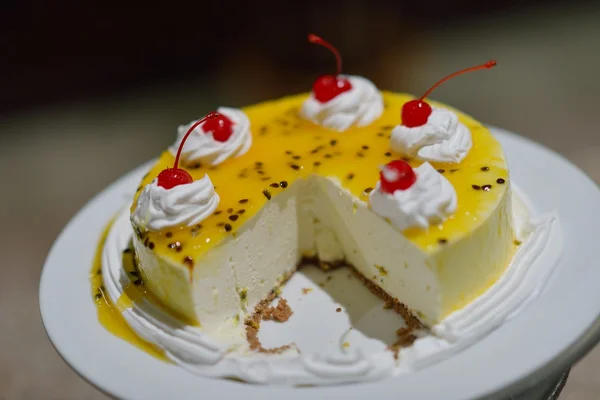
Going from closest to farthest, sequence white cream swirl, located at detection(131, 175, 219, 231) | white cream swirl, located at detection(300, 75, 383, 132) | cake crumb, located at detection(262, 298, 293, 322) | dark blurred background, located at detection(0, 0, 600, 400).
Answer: white cream swirl, located at detection(131, 175, 219, 231)
cake crumb, located at detection(262, 298, 293, 322)
white cream swirl, located at detection(300, 75, 383, 132)
dark blurred background, located at detection(0, 0, 600, 400)

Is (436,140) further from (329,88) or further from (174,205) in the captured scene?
(174,205)

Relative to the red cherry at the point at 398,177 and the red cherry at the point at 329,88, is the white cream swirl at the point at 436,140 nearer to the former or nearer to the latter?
the red cherry at the point at 398,177

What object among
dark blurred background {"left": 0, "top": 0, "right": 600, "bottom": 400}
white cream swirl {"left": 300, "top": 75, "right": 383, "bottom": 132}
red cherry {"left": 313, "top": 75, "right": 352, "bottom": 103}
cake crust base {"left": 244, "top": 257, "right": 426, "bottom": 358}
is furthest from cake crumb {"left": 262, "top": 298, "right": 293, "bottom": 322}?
dark blurred background {"left": 0, "top": 0, "right": 600, "bottom": 400}

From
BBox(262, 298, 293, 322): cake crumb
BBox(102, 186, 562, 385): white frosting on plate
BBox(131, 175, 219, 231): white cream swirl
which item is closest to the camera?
BBox(102, 186, 562, 385): white frosting on plate

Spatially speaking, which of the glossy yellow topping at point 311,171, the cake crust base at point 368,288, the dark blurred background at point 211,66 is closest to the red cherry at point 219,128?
the glossy yellow topping at point 311,171

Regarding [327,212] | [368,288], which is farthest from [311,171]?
[368,288]

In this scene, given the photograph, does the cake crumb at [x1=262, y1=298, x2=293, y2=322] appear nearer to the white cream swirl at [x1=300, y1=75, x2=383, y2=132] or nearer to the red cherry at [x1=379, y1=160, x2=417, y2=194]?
the red cherry at [x1=379, y1=160, x2=417, y2=194]

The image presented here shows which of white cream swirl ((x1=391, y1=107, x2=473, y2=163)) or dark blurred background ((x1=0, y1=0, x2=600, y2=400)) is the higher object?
white cream swirl ((x1=391, y1=107, x2=473, y2=163))

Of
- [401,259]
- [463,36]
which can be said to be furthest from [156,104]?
[401,259]
